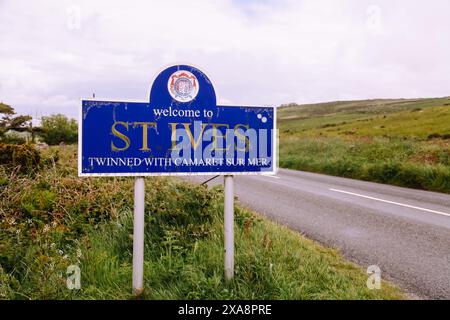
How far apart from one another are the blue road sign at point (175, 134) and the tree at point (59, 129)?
3141cm

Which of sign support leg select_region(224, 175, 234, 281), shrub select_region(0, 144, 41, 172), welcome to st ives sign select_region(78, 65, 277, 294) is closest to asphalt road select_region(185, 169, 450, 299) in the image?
sign support leg select_region(224, 175, 234, 281)

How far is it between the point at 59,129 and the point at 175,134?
34.5 metres

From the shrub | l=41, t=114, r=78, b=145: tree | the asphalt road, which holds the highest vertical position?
l=41, t=114, r=78, b=145: tree

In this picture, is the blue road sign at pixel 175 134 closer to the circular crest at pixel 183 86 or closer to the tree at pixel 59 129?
the circular crest at pixel 183 86

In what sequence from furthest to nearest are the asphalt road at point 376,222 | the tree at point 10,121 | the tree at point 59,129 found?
the tree at point 59,129, the tree at point 10,121, the asphalt road at point 376,222

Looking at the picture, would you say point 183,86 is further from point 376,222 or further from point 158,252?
point 376,222

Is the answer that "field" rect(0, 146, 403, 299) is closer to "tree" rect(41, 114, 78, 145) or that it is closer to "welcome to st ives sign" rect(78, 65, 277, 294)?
"welcome to st ives sign" rect(78, 65, 277, 294)

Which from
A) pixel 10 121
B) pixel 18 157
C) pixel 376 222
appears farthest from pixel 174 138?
pixel 10 121

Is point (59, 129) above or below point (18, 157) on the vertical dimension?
above

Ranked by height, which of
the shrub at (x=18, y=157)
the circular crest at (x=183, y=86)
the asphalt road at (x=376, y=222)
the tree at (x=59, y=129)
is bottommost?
the asphalt road at (x=376, y=222)

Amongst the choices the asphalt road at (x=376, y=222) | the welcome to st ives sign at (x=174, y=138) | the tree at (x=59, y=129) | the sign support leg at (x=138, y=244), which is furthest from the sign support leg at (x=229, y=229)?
the tree at (x=59, y=129)

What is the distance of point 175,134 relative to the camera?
4078mm

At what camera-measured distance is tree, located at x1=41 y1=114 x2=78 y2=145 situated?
34.6 meters

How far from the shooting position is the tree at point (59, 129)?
3456 centimetres
